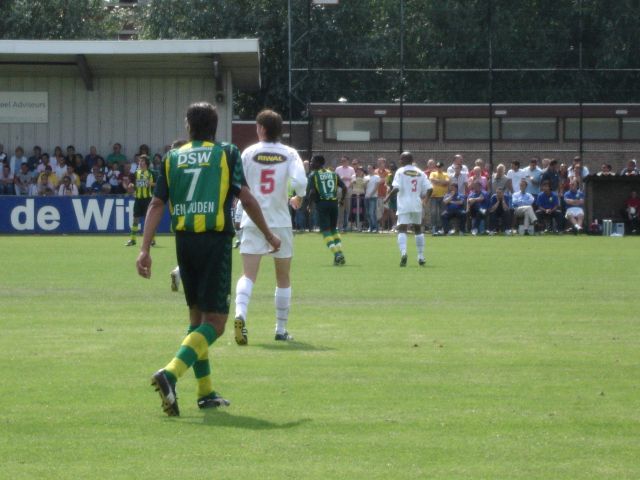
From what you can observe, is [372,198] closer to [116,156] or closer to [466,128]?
[116,156]

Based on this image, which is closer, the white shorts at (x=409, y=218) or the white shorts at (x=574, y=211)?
the white shorts at (x=409, y=218)

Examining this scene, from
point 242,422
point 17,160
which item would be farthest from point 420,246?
point 17,160

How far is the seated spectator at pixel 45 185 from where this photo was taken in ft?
118

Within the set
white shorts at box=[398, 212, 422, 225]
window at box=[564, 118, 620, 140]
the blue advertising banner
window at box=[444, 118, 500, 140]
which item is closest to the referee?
white shorts at box=[398, 212, 422, 225]

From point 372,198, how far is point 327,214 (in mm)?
13009

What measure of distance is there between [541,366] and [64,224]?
26471 mm

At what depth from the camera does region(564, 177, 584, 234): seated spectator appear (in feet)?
118

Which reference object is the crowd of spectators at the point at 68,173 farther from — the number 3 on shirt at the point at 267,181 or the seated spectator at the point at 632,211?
the number 3 on shirt at the point at 267,181

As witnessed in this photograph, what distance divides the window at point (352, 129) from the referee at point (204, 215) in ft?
124

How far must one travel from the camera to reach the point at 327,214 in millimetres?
24797

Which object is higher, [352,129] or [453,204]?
[352,129]

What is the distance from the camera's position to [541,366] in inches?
399

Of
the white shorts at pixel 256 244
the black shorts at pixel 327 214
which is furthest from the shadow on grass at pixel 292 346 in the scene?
the black shorts at pixel 327 214

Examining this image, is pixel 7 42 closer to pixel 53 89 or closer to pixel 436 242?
pixel 53 89
